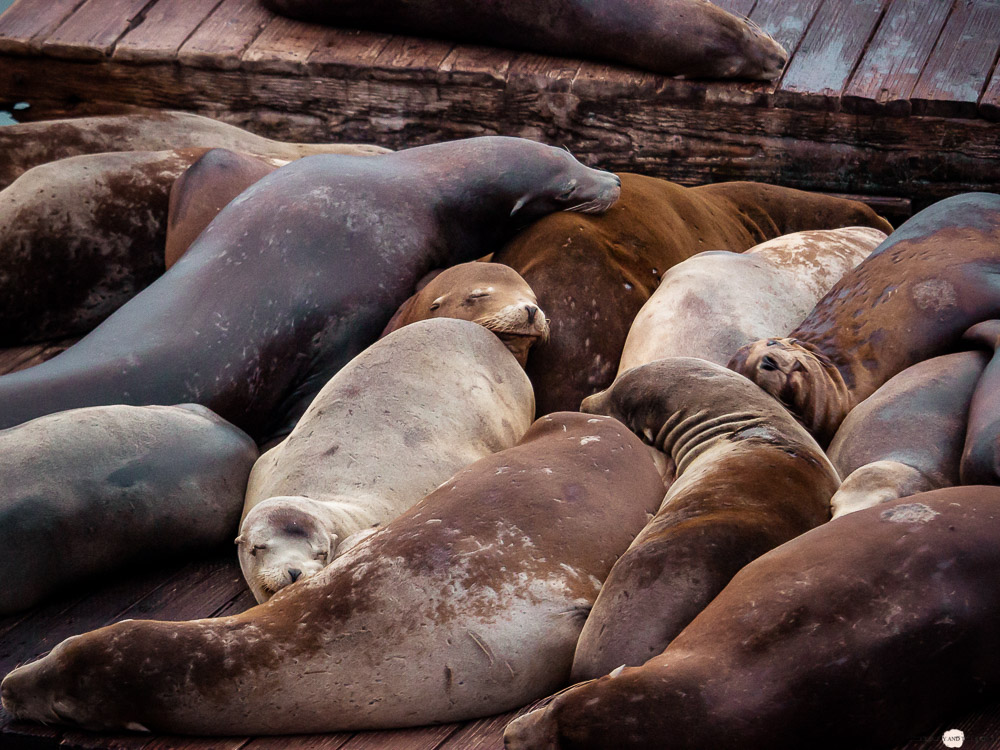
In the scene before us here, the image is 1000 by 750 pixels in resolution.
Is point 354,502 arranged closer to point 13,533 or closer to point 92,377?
point 13,533

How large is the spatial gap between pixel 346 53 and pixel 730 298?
10.7ft

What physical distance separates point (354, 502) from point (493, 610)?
744 mm

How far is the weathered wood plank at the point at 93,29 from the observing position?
646 cm

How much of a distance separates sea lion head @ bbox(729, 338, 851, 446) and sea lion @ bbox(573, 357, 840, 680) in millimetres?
112

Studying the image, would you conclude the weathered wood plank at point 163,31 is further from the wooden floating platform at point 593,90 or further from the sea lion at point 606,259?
the sea lion at point 606,259

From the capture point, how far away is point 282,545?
2.74 meters

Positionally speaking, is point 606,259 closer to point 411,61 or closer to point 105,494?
point 105,494

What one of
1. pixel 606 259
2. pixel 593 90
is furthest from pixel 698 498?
pixel 593 90

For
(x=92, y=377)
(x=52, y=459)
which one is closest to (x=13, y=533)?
(x=52, y=459)

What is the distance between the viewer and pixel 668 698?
1.90m

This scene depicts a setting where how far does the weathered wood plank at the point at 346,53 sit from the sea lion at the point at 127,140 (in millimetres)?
743

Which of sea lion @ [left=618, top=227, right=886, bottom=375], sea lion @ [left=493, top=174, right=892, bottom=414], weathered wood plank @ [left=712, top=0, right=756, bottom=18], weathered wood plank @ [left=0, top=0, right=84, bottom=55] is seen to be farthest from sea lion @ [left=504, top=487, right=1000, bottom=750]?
weathered wood plank @ [left=0, top=0, right=84, bottom=55]

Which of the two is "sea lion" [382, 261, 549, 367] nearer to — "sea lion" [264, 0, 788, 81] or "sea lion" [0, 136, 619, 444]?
"sea lion" [0, 136, 619, 444]

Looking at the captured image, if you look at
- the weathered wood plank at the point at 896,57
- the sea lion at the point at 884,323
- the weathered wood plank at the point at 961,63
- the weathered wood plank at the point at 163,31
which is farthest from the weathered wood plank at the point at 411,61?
the sea lion at the point at 884,323
